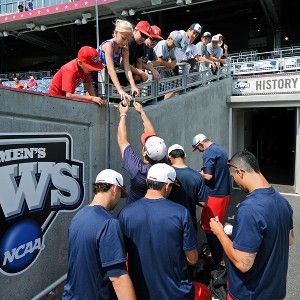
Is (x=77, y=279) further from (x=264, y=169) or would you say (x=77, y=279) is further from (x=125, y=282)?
(x=264, y=169)

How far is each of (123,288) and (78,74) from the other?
238cm

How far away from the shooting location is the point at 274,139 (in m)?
16.5

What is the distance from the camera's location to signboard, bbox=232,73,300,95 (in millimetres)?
10031

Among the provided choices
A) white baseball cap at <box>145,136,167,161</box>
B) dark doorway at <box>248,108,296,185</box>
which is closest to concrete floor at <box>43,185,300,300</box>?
white baseball cap at <box>145,136,167,161</box>

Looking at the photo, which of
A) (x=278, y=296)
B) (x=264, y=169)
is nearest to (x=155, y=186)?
(x=278, y=296)

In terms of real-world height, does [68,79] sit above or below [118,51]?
below

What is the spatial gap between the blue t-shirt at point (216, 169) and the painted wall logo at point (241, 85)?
6.37 metres

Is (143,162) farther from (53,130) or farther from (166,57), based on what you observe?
(166,57)

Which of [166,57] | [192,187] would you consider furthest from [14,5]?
[192,187]

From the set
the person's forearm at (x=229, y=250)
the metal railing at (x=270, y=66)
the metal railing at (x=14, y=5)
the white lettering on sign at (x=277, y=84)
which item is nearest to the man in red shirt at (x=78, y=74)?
the person's forearm at (x=229, y=250)

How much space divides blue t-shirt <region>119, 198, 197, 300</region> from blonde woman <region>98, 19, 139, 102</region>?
1.84 metres

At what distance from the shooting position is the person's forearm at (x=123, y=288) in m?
2.15

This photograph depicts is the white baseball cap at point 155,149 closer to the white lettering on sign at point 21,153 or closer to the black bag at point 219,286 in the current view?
the white lettering on sign at point 21,153

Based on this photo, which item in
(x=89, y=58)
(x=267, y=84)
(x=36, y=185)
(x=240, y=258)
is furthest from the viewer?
(x=267, y=84)
